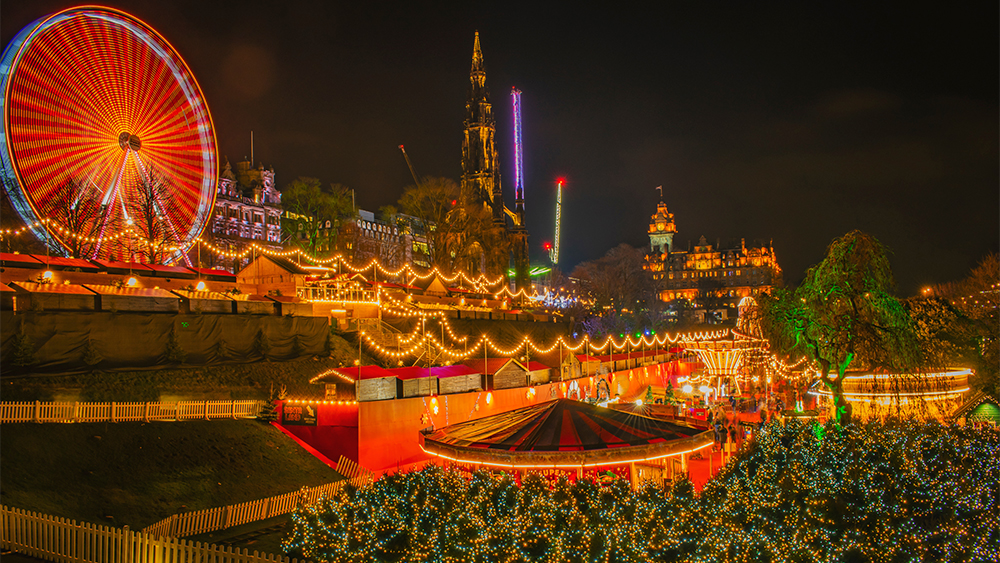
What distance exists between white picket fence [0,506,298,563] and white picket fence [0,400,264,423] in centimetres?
640

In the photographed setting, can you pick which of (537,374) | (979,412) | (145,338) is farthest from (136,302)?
(979,412)

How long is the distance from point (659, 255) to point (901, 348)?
147m

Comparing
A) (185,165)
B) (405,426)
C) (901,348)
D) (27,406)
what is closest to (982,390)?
(901,348)

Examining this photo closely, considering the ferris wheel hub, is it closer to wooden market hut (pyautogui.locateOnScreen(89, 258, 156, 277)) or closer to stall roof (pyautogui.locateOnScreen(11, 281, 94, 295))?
wooden market hut (pyautogui.locateOnScreen(89, 258, 156, 277))

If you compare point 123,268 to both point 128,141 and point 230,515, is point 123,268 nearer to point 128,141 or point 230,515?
point 128,141

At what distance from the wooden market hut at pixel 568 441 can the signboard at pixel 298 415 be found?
6081 millimetres

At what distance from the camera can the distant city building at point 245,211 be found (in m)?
75.2

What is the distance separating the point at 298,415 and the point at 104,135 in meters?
19.3

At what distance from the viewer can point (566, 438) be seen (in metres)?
14.7

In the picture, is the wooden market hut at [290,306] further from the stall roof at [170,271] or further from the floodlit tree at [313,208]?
the floodlit tree at [313,208]

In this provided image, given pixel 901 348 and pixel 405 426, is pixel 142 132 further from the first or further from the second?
pixel 901 348

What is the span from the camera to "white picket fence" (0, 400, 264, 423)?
16.0 m

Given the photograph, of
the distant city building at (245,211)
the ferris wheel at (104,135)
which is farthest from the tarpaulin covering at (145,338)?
the distant city building at (245,211)

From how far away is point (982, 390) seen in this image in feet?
97.7
